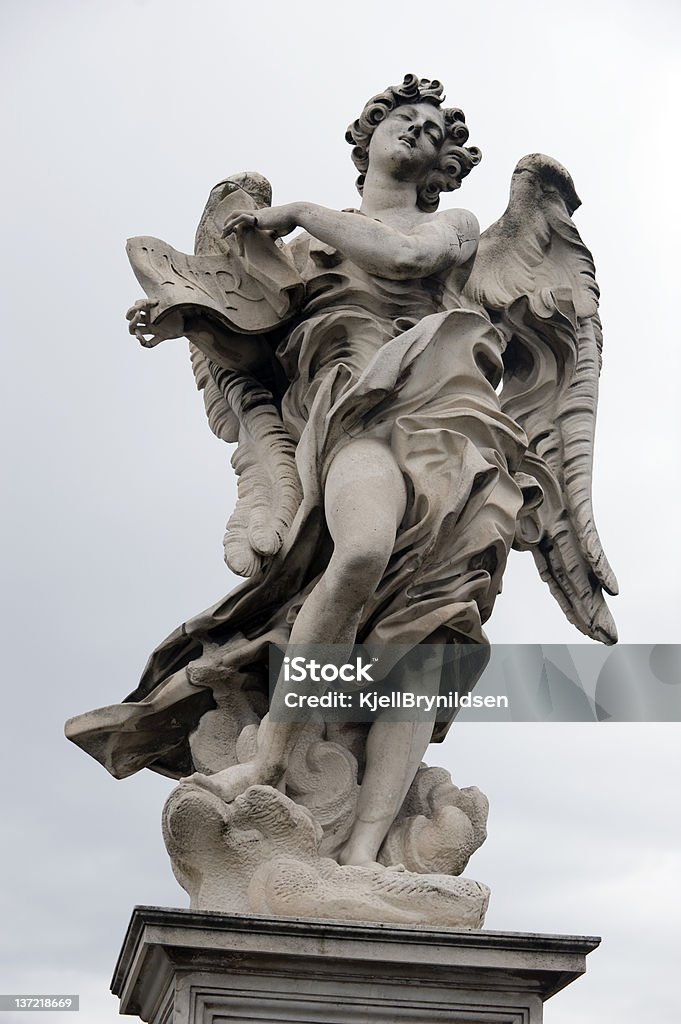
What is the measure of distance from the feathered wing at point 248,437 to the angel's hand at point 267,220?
0.13 metres

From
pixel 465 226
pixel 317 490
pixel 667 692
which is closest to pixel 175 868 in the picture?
pixel 317 490

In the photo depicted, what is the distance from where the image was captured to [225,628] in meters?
5.96

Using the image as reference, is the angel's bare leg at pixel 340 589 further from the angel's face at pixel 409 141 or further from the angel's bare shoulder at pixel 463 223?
the angel's face at pixel 409 141

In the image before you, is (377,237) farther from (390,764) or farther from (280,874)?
(280,874)

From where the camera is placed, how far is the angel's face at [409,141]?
650 cm

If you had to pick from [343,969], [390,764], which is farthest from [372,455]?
[343,969]

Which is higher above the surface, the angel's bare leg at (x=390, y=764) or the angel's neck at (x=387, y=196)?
the angel's neck at (x=387, y=196)

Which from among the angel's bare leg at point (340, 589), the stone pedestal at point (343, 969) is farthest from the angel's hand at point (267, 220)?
the stone pedestal at point (343, 969)

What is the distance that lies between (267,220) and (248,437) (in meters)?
0.78

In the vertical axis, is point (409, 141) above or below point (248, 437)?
above

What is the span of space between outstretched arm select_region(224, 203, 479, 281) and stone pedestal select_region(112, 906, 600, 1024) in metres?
2.34

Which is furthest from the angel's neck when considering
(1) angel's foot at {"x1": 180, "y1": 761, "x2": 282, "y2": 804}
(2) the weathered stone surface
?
(2) the weathered stone surface

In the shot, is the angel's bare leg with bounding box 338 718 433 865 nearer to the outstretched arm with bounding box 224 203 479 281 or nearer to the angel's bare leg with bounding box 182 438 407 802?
the angel's bare leg with bounding box 182 438 407 802

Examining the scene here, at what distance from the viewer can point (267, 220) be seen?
6262 mm
